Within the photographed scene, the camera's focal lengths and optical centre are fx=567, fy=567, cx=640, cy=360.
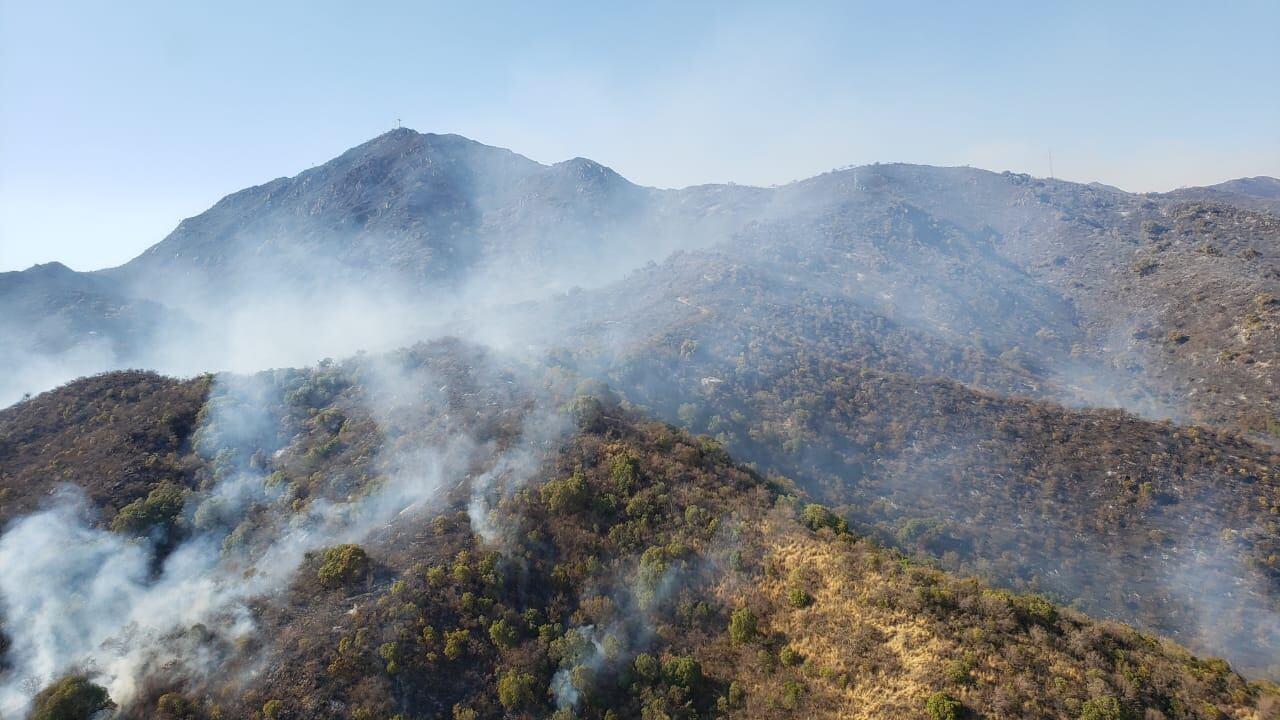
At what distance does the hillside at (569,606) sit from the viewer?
80.6 ft

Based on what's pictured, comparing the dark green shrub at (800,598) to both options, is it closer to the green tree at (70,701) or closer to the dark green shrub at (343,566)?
the dark green shrub at (343,566)

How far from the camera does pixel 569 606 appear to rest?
33.8 m

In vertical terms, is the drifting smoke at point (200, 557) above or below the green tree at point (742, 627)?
above

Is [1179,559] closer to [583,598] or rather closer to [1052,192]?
[583,598]

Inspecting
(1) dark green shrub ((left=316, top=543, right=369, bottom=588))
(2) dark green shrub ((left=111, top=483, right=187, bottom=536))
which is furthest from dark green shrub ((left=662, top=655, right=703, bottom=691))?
(2) dark green shrub ((left=111, top=483, right=187, bottom=536))

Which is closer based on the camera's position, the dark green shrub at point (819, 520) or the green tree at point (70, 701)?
the green tree at point (70, 701)

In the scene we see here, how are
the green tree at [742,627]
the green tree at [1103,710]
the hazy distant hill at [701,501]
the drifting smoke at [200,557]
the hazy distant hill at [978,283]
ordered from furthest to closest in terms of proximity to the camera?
1. the hazy distant hill at [978,283]
2. the green tree at [742,627]
3. the drifting smoke at [200,557]
4. the hazy distant hill at [701,501]
5. the green tree at [1103,710]

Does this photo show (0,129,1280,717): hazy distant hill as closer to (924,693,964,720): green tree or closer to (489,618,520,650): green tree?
(489,618,520,650): green tree

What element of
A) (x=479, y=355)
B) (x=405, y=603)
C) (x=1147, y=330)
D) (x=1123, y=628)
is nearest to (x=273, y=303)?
(x=479, y=355)

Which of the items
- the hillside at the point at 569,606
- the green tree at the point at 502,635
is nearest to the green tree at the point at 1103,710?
the hillside at the point at 569,606

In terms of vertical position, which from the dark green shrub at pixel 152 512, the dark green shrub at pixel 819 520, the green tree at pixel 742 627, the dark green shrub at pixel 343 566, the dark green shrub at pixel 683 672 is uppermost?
the dark green shrub at pixel 152 512

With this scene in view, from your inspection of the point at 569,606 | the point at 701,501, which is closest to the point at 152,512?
the point at 569,606

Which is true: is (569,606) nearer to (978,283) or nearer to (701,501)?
(701,501)

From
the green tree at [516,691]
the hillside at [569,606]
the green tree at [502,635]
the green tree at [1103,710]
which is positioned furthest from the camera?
the green tree at [502,635]
